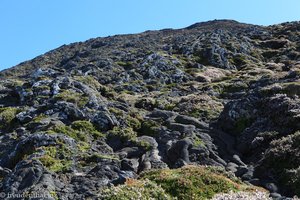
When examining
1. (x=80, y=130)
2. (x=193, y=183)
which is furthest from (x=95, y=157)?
(x=193, y=183)

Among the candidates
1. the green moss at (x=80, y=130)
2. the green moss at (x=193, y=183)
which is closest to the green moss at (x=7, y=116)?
the green moss at (x=80, y=130)

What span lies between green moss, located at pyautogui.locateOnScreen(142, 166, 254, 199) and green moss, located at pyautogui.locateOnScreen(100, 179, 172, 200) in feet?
2.86

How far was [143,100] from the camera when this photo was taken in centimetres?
5297

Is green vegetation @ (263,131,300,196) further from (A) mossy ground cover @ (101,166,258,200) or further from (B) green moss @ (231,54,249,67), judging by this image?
(B) green moss @ (231,54,249,67)

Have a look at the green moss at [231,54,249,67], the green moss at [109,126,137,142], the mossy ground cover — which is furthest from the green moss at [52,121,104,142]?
the green moss at [231,54,249,67]

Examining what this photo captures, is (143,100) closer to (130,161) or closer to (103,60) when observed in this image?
(130,161)

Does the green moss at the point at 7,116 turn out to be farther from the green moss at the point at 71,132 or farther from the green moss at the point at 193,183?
the green moss at the point at 193,183

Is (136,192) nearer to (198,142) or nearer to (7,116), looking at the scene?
(198,142)

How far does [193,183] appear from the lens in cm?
2253

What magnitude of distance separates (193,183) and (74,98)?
80.2 ft

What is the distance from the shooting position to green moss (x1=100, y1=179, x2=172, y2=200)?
19875 millimetres

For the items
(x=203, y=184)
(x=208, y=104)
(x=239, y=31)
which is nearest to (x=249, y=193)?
(x=203, y=184)

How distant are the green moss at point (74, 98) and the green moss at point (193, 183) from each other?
20.5 metres

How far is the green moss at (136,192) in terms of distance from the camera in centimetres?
1988
